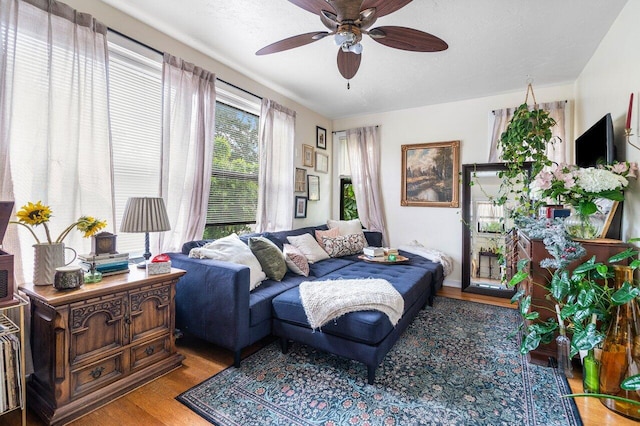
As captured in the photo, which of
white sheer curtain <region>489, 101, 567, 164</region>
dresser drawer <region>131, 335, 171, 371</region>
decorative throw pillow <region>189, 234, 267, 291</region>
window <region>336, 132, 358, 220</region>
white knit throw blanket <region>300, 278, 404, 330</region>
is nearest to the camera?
dresser drawer <region>131, 335, 171, 371</region>

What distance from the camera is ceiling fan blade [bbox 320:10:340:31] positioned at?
5.64ft

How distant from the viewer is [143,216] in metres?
1.99

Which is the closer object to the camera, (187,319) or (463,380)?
(463,380)

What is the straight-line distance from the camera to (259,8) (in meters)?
2.20

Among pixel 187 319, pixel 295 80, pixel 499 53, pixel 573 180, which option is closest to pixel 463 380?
pixel 573 180

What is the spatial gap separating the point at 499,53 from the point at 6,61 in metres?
3.76

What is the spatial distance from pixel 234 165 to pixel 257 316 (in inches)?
70.4

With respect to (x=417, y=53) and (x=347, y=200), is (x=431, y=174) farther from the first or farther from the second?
(x=417, y=53)

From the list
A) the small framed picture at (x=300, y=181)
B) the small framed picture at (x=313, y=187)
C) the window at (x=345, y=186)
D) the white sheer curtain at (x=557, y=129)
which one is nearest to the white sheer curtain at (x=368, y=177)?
the window at (x=345, y=186)

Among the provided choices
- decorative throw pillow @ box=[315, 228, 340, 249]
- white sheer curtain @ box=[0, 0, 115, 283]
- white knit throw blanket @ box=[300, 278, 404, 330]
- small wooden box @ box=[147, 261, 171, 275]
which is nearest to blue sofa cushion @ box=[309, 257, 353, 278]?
decorative throw pillow @ box=[315, 228, 340, 249]

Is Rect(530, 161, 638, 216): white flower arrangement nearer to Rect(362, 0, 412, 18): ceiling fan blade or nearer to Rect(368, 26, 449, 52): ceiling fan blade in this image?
Rect(368, 26, 449, 52): ceiling fan blade

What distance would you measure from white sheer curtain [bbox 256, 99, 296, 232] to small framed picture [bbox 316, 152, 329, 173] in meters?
0.75

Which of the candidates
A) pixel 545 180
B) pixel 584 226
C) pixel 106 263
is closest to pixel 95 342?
pixel 106 263

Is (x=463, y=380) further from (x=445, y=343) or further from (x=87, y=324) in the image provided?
(x=87, y=324)
